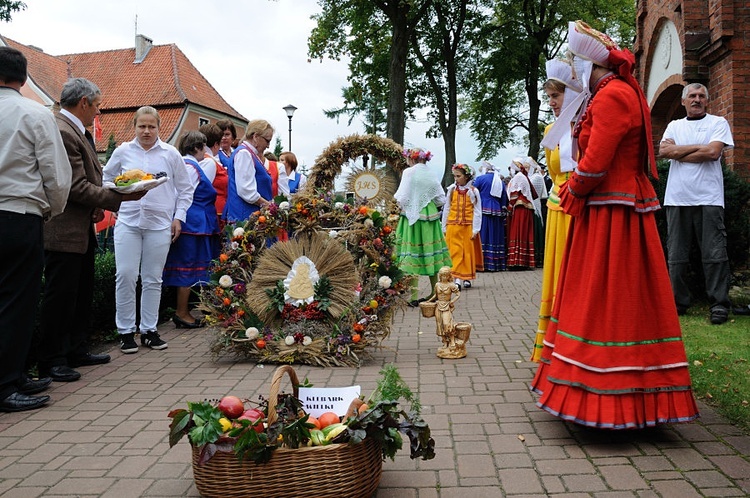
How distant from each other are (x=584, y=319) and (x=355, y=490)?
5.42 feet

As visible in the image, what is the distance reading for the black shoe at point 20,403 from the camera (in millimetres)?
4613

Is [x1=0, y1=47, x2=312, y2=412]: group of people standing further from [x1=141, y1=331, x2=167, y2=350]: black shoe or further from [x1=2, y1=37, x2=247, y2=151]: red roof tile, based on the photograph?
[x1=2, y1=37, x2=247, y2=151]: red roof tile

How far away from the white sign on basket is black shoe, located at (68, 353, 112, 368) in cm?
332

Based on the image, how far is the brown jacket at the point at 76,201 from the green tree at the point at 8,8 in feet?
93.3

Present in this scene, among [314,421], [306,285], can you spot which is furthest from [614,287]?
[306,285]

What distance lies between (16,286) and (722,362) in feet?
17.5

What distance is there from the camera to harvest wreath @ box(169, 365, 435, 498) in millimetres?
2959

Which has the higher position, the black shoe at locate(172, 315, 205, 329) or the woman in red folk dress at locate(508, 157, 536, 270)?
the woman in red folk dress at locate(508, 157, 536, 270)

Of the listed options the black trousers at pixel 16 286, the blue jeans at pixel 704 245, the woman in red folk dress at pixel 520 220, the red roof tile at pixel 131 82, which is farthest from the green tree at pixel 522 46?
the black trousers at pixel 16 286

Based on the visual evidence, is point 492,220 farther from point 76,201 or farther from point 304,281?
point 76,201

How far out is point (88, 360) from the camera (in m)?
5.99

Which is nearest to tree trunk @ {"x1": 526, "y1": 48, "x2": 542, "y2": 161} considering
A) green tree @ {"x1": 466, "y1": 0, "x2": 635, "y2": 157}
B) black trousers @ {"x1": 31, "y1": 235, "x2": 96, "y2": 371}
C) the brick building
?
green tree @ {"x1": 466, "y1": 0, "x2": 635, "y2": 157}

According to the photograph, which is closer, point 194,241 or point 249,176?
point 249,176

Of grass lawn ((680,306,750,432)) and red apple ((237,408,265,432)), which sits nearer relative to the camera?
red apple ((237,408,265,432))
